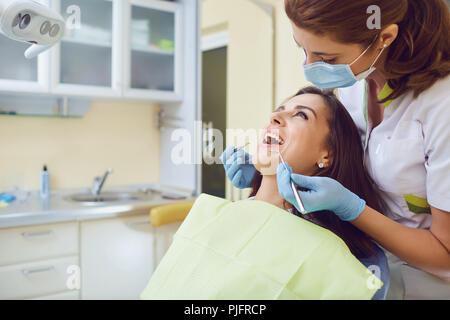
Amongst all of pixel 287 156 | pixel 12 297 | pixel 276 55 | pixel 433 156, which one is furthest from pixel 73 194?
pixel 433 156

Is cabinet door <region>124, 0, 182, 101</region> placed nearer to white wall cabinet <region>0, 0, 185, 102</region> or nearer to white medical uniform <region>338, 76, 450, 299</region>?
white wall cabinet <region>0, 0, 185, 102</region>

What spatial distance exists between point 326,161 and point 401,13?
0.42 meters

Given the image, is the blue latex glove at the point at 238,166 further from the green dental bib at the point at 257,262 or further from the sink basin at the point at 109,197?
the sink basin at the point at 109,197

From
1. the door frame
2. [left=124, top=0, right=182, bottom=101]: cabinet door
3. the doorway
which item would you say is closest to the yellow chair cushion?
[left=124, top=0, right=182, bottom=101]: cabinet door

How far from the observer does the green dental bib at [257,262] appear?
2.65 feet

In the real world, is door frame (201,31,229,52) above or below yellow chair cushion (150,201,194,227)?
above

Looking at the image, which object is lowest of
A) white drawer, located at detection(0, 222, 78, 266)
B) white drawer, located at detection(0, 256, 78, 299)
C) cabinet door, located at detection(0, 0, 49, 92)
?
white drawer, located at detection(0, 256, 78, 299)

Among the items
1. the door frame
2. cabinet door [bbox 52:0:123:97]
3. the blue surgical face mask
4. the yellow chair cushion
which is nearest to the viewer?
the blue surgical face mask

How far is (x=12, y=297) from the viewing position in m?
1.84

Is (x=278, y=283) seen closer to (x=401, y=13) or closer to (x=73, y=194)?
(x=401, y=13)

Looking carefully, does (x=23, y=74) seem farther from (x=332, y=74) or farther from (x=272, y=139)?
(x=332, y=74)

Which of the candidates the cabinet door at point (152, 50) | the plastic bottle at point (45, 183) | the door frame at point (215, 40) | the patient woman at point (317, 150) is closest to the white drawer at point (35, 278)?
the plastic bottle at point (45, 183)

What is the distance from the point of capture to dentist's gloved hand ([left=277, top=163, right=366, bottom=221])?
0.84m

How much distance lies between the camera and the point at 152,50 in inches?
101
